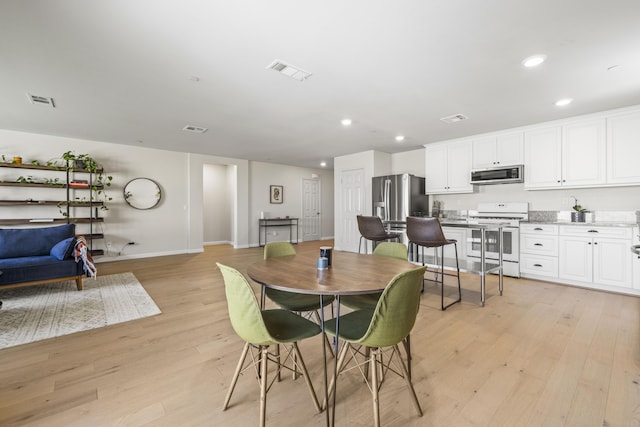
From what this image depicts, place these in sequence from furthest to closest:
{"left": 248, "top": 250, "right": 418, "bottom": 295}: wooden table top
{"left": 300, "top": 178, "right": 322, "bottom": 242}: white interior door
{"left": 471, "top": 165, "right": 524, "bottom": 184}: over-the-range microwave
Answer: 1. {"left": 300, "top": 178, "right": 322, "bottom": 242}: white interior door
2. {"left": 471, "top": 165, "right": 524, "bottom": 184}: over-the-range microwave
3. {"left": 248, "top": 250, "right": 418, "bottom": 295}: wooden table top

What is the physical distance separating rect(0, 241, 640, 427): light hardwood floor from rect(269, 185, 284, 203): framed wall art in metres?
5.70

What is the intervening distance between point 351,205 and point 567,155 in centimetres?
412

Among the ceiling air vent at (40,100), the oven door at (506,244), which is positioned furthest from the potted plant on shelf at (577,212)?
the ceiling air vent at (40,100)

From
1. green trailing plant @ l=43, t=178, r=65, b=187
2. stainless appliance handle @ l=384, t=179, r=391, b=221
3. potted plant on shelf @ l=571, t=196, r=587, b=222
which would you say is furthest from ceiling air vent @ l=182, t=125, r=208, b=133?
potted plant on shelf @ l=571, t=196, r=587, b=222

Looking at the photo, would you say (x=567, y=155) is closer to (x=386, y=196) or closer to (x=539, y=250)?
(x=539, y=250)

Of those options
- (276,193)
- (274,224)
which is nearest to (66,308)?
(274,224)

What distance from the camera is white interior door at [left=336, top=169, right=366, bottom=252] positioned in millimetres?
6922

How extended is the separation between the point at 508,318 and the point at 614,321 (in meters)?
1.01

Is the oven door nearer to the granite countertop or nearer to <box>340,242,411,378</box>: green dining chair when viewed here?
the granite countertop

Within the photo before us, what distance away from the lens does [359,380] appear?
6.22 ft

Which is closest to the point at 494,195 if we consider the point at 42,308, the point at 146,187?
the point at 42,308

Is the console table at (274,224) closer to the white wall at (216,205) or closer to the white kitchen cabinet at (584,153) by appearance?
the white wall at (216,205)

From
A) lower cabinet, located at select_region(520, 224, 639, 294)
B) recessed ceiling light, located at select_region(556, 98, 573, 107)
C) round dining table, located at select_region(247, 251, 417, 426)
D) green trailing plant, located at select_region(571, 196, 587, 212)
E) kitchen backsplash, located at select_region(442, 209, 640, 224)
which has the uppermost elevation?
A: recessed ceiling light, located at select_region(556, 98, 573, 107)

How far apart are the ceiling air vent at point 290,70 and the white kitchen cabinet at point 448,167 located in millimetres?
3748
